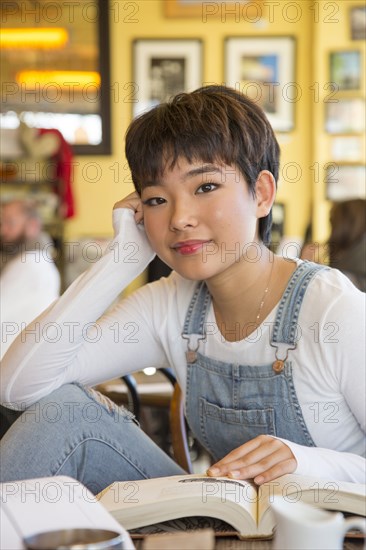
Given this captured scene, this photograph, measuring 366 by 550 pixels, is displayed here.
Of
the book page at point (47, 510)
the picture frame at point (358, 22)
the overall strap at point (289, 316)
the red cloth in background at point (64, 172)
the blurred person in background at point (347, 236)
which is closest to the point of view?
the book page at point (47, 510)

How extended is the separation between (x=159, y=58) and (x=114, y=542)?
5653 millimetres

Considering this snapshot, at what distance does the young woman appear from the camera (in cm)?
134

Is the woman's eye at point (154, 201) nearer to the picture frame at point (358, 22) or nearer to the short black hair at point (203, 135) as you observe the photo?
the short black hair at point (203, 135)

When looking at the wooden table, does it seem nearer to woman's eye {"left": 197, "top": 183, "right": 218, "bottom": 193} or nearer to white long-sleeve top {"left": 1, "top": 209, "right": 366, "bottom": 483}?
white long-sleeve top {"left": 1, "top": 209, "right": 366, "bottom": 483}

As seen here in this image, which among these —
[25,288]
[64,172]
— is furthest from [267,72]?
[25,288]

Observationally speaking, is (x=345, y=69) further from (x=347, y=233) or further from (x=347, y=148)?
(x=347, y=233)

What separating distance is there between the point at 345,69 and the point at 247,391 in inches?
187

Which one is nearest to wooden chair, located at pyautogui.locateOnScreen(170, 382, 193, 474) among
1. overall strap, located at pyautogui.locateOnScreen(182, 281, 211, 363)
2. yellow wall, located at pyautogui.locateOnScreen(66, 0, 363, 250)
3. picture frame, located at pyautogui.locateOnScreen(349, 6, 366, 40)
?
overall strap, located at pyautogui.locateOnScreen(182, 281, 211, 363)

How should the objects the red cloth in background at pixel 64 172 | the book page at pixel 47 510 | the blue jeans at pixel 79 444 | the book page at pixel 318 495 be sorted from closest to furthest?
the book page at pixel 47 510 < the book page at pixel 318 495 < the blue jeans at pixel 79 444 < the red cloth in background at pixel 64 172

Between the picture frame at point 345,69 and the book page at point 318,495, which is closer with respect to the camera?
the book page at point 318,495

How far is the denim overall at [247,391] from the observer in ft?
4.62

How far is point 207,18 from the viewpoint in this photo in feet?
19.6

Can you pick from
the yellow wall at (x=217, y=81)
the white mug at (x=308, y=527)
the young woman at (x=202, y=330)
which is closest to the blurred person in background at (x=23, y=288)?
the young woman at (x=202, y=330)

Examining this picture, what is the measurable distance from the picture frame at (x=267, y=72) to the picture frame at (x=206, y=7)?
21cm
